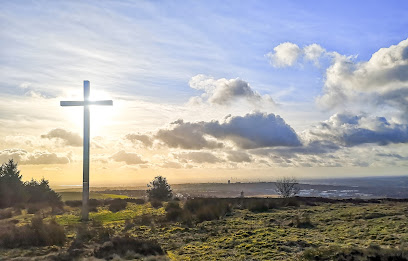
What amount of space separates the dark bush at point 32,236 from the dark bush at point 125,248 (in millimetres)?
2992

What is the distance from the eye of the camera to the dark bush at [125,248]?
13.8 meters

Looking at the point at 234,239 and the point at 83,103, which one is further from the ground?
the point at 83,103

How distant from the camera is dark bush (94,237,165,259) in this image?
45.1 feet

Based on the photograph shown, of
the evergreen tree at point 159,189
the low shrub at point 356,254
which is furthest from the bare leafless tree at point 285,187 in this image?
the low shrub at point 356,254

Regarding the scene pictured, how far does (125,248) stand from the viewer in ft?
47.1

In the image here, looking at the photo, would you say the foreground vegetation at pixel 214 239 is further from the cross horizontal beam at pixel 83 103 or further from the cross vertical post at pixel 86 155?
the cross horizontal beam at pixel 83 103

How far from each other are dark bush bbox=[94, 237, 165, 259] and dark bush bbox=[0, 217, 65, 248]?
299 cm

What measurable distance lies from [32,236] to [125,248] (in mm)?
4944

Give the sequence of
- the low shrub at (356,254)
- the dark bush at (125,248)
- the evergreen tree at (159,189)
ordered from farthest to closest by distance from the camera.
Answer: the evergreen tree at (159,189) → the dark bush at (125,248) → the low shrub at (356,254)

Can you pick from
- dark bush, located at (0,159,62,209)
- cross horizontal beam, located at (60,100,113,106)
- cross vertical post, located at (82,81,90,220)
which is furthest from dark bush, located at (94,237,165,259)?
dark bush, located at (0,159,62,209)

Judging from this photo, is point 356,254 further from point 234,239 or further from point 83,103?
point 83,103

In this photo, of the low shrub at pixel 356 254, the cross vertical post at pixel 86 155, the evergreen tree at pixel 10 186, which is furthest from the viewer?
the evergreen tree at pixel 10 186

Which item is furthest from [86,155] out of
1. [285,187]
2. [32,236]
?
[285,187]

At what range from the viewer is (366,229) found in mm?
18828
